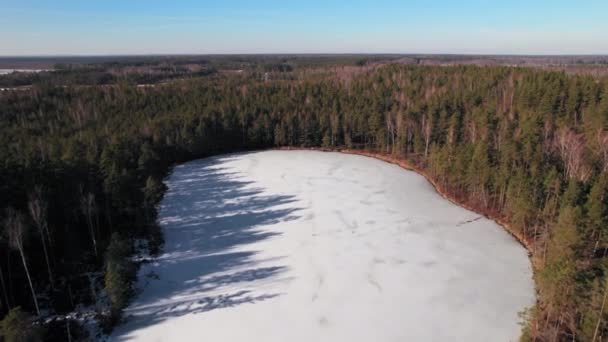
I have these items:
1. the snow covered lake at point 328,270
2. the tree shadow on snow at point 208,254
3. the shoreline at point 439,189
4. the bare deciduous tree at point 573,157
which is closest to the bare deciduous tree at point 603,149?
the bare deciduous tree at point 573,157

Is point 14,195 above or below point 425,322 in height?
above

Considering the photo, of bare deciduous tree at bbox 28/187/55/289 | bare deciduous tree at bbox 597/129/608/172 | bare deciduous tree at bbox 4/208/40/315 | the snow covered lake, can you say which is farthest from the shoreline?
bare deciduous tree at bbox 28/187/55/289

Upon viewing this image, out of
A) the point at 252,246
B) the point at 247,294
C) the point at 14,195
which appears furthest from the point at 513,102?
the point at 14,195

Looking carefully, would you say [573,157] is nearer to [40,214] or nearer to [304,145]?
[304,145]

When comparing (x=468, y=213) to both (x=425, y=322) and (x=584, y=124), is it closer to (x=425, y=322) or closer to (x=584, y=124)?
(x=425, y=322)

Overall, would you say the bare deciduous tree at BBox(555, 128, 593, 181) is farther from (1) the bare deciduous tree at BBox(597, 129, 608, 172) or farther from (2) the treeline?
(1) the bare deciduous tree at BBox(597, 129, 608, 172)

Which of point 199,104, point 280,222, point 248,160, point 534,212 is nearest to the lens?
point 534,212
